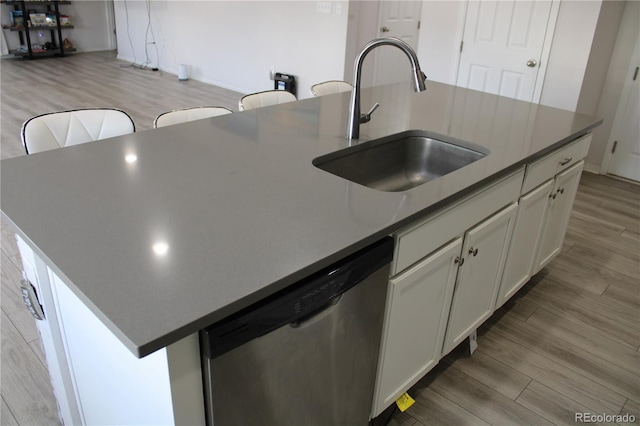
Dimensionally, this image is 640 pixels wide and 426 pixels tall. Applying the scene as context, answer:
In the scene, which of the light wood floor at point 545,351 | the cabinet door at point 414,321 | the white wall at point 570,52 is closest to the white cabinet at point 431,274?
the cabinet door at point 414,321

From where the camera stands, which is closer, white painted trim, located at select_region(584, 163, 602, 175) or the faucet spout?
the faucet spout

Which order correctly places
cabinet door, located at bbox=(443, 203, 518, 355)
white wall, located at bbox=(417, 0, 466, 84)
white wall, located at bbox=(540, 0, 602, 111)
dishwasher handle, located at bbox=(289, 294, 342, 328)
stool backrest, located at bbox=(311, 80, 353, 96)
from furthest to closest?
white wall, located at bbox=(417, 0, 466, 84)
white wall, located at bbox=(540, 0, 602, 111)
stool backrest, located at bbox=(311, 80, 353, 96)
cabinet door, located at bbox=(443, 203, 518, 355)
dishwasher handle, located at bbox=(289, 294, 342, 328)

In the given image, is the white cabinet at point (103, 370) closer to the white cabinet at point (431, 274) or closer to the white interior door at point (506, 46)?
the white cabinet at point (431, 274)

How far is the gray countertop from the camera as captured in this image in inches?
39.7

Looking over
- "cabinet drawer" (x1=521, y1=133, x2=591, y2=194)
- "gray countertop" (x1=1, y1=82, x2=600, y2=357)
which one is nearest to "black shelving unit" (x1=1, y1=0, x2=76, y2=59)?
"gray countertop" (x1=1, y1=82, x2=600, y2=357)

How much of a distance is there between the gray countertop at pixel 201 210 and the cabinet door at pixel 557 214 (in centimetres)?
42

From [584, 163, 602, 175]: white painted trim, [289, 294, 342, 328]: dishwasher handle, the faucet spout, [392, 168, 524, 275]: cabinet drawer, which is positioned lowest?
[584, 163, 602, 175]: white painted trim

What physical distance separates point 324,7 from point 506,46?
1.94m

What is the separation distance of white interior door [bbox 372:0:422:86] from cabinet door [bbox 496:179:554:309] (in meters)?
3.25

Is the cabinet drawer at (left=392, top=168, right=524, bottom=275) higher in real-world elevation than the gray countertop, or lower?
lower

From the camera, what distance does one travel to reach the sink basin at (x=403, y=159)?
6.54 ft

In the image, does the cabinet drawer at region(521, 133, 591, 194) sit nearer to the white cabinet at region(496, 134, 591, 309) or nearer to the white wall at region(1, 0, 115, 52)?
the white cabinet at region(496, 134, 591, 309)

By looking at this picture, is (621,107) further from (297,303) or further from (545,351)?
(297,303)

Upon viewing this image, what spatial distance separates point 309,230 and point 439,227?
55 centimetres
